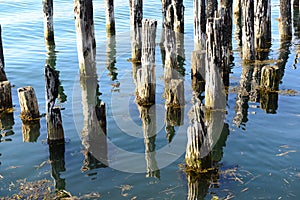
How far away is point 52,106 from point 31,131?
1.64 m

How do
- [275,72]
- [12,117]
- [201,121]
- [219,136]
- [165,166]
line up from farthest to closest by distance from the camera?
[275,72], [12,117], [219,136], [165,166], [201,121]

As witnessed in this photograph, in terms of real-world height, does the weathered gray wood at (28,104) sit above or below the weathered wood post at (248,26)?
below

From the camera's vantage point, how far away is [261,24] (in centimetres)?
1852

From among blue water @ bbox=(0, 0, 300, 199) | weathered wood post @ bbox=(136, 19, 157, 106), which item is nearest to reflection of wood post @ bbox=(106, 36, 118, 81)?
blue water @ bbox=(0, 0, 300, 199)

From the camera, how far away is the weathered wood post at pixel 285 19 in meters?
20.1

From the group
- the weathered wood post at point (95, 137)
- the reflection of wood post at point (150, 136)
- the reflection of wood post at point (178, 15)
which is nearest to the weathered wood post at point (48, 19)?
the reflection of wood post at point (178, 15)

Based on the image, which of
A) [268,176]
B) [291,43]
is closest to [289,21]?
[291,43]

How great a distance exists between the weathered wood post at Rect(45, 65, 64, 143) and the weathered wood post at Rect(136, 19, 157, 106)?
10.5 ft

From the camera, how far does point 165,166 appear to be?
10320mm

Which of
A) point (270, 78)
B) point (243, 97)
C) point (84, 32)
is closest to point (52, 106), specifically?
point (84, 32)

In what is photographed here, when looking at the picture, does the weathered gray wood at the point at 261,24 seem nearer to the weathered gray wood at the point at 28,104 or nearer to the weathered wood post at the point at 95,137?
the weathered wood post at the point at 95,137

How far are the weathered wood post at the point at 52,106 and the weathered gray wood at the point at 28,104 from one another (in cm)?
146

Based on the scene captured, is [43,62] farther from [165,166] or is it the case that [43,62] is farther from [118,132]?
[165,166]

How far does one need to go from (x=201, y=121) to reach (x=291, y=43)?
13.2 m
